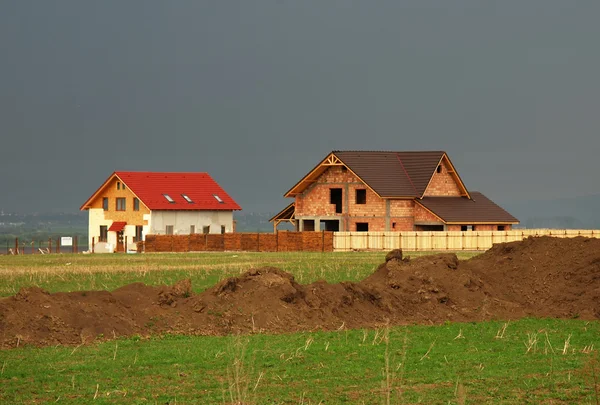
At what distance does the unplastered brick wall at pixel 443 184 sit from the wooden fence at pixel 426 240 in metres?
12.4

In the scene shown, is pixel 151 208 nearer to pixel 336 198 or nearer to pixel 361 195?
pixel 336 198

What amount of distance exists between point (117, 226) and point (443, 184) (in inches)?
1206

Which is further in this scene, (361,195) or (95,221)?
(95,221)

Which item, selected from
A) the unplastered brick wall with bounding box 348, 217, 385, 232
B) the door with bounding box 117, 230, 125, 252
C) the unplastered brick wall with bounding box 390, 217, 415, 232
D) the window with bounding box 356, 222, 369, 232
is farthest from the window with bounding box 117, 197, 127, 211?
the unplastered brick wall with bounding box 390, 217, 415, 232

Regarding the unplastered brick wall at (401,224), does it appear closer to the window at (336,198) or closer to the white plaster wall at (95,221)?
the window at (336,198)

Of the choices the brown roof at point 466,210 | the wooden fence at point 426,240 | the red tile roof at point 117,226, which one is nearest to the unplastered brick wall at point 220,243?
the wooden fence at point 426,240

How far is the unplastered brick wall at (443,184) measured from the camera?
88.8m

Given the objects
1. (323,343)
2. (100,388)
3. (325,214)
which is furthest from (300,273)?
(325,214)

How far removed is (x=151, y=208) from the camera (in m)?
95.9

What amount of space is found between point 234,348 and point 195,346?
3.51ft

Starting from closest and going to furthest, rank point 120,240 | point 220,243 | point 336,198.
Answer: point 220,243
point 336,198
point 120,240

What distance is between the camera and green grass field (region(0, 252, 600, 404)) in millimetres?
16578

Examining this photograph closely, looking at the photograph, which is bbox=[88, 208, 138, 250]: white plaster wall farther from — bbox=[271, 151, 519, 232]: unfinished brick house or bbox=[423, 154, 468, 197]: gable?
bbox=[423, 154, 468, 197]: gable

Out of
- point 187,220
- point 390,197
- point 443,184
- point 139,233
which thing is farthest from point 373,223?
point 139,233
